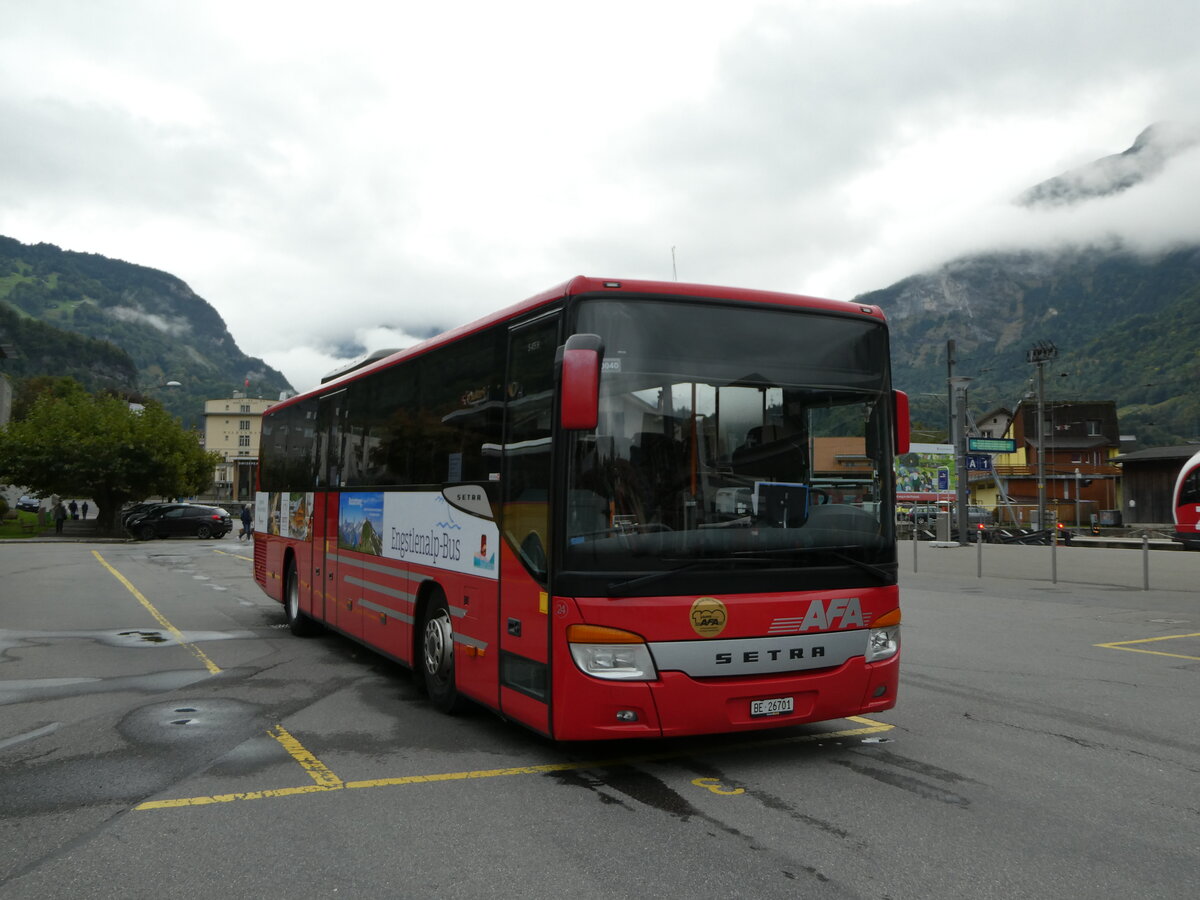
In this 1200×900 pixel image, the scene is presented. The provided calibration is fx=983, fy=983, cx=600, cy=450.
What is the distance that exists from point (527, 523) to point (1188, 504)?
4144 cm

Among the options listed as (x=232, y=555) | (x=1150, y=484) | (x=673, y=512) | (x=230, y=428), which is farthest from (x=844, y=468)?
(x=230, y=428)

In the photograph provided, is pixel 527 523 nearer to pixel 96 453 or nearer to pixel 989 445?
pixel 989 445

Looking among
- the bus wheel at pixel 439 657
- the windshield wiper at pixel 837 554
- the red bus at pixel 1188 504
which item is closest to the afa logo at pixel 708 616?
the windshield wiper at pixel 837 554

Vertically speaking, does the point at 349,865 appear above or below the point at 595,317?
below

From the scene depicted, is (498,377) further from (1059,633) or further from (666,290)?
(1059,633)

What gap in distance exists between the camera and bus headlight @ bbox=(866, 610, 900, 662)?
6.04 metres

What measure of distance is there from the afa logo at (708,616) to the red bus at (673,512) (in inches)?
0.4

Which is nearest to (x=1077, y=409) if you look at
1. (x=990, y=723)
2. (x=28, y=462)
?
(x=28, y=462)

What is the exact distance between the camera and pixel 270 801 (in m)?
5.21

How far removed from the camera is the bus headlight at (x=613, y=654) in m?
5.36

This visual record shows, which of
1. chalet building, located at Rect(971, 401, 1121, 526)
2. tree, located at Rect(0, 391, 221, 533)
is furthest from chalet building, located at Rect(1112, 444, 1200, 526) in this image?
tree, located at Rect(0, 391, 221, 533)

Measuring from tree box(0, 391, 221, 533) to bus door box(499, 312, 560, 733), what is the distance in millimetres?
44234

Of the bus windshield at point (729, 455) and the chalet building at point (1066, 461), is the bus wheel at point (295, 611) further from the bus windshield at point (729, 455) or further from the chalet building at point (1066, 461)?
the chalet building at point (1066, 461)

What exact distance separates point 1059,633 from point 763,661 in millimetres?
8840
